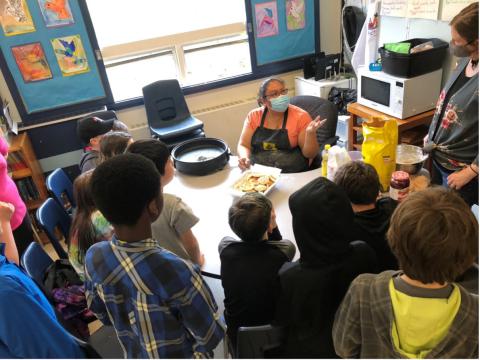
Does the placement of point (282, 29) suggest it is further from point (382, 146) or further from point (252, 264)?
point (252, 264)

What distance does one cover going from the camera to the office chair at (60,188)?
6.76ft

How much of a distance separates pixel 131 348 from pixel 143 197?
0.54 metres

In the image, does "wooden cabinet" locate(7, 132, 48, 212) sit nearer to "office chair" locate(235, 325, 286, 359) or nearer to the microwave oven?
"office chair" locate(235, 325, 286, 359)

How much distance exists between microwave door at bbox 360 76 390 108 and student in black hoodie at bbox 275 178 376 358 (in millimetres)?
1896

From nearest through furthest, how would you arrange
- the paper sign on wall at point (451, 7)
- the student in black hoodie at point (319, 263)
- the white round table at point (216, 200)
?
the student in black hoodie at point (319, 263)
the white round table at point (216, 200)
the paper sign on wall at point (451, 7)

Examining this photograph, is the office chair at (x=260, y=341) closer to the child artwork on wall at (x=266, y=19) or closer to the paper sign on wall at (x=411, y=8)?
the paper sign on wall at (x=411, y=8)

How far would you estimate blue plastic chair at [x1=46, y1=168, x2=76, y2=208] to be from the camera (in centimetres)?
205

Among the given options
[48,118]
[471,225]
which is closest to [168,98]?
[48,118]

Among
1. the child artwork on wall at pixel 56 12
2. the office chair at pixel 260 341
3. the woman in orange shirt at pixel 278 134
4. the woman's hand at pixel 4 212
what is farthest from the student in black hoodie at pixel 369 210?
the child artwork on wall at pixel 56 12

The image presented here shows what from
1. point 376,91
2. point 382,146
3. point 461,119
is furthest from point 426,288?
point 376,91

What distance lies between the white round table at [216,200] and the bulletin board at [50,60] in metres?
1.67

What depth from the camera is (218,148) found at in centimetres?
227

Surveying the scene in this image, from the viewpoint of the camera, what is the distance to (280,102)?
2.26 m

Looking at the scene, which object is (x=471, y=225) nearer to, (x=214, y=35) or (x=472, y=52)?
(x=472, y=52)
